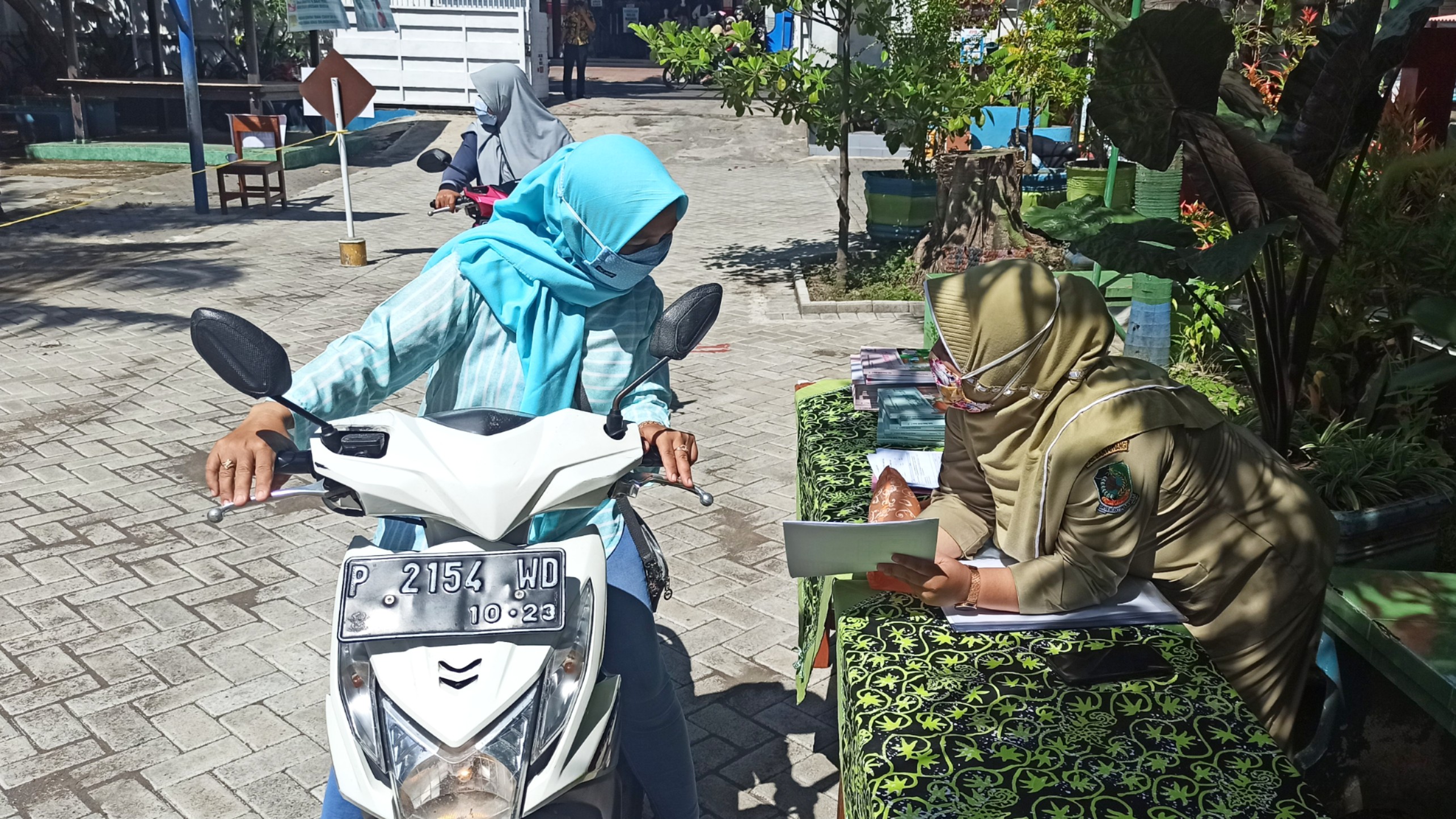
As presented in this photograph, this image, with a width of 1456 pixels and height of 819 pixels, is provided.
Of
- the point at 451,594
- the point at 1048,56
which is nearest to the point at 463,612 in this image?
the point at 451,594

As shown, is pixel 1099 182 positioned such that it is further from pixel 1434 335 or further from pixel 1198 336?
pixel 1434 335

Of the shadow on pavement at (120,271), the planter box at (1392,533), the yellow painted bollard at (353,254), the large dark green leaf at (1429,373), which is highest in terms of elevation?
the large dark green leaf at (1429,373)

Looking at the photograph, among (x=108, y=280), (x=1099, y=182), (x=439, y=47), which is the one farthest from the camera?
(x=439, y=47)

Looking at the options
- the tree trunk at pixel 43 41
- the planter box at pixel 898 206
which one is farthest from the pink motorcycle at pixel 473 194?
the tree trunk at pixel 43 41

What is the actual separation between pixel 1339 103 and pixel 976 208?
6690 mm

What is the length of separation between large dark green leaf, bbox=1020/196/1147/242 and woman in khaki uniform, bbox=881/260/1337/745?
114 cm

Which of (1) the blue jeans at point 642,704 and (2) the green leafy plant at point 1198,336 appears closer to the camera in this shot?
(1) the blue jeans at point 642,704

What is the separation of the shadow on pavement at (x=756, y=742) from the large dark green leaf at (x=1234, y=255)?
1817 millimetres

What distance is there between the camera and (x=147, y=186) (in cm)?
1555

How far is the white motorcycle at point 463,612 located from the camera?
Answer: 1.99m

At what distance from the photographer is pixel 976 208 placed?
9859mm

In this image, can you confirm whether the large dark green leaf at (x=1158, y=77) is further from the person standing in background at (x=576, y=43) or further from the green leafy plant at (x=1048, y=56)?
the person standing in background at (x=576, y=43)

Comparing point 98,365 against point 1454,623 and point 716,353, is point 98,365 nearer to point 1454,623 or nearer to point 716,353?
point 716,353

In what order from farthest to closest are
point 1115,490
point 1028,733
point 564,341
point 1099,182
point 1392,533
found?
point 1099,182 < point 1392,533 < point 564,341 < point 1115,490 < point 1028,733
